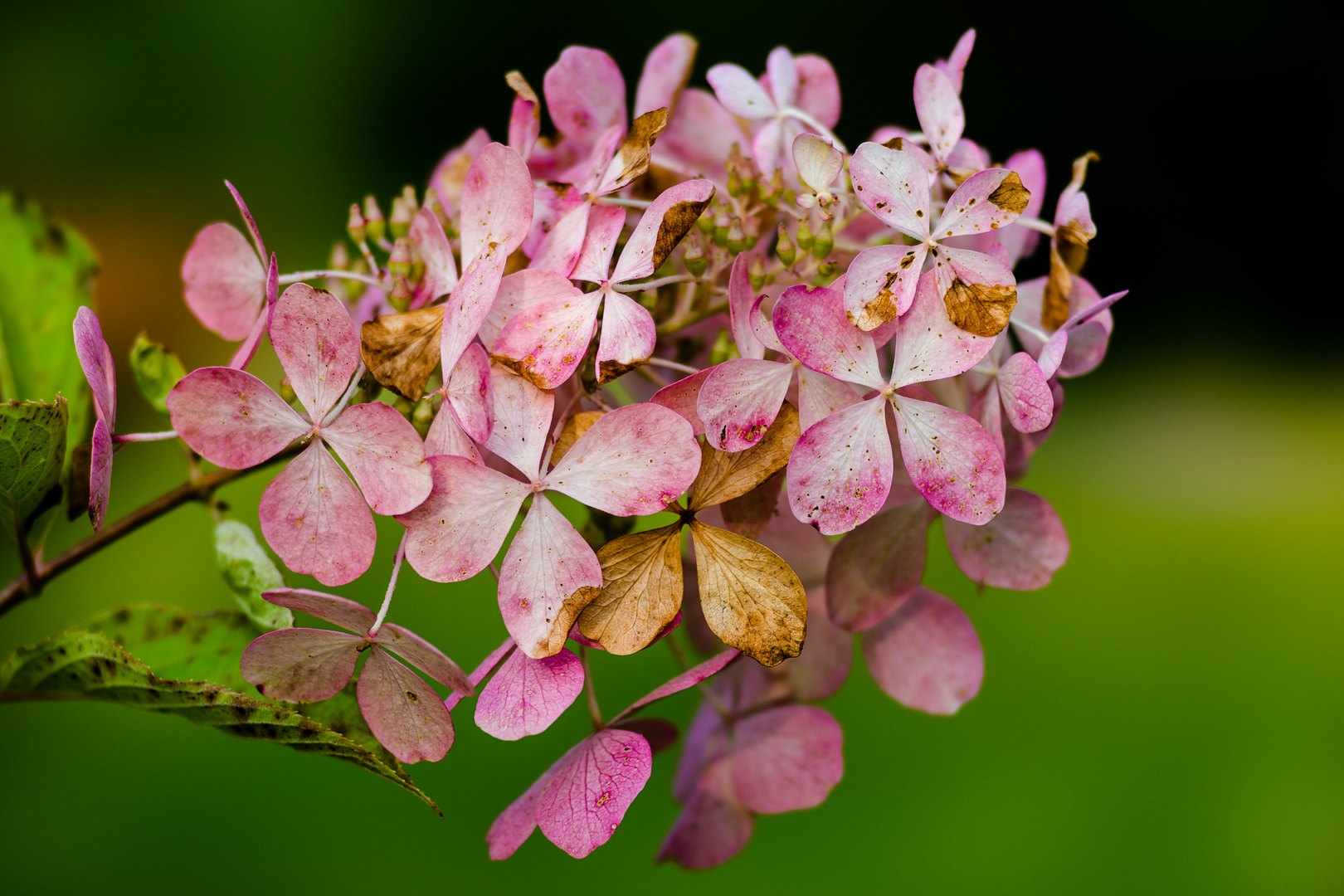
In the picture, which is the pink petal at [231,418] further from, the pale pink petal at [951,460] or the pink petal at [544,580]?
the pale pink petal at [951,460]

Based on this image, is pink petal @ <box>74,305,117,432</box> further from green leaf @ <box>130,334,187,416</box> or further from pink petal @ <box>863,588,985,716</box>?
pink petal @ <box>863,588,985,716</box>

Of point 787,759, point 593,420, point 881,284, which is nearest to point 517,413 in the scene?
point 593,420

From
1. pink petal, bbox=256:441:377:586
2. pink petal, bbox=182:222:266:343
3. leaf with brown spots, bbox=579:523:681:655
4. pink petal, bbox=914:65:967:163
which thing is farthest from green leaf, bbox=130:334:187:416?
pink petal, bbox=914:65:967:163

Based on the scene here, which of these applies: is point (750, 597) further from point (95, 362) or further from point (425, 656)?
point (95, 362)

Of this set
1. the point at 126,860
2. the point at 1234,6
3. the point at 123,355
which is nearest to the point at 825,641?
the point at 126,860

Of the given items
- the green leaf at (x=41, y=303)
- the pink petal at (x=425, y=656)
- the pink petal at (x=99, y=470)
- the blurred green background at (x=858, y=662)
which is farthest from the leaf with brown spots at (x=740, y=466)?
the blurred green background at (x=858, y=662)
